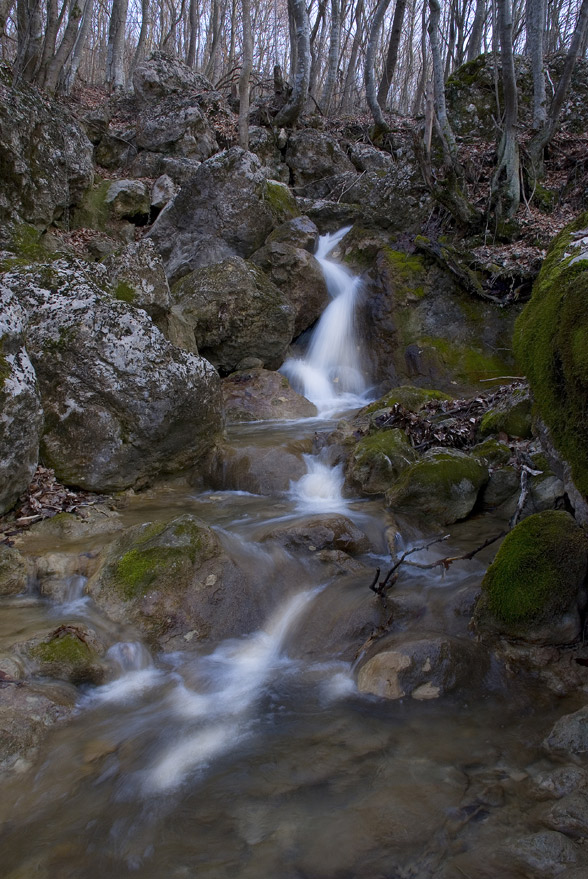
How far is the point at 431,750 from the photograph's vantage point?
3.04 m

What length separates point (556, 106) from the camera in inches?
482

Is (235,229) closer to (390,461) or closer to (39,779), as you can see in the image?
(390,461)

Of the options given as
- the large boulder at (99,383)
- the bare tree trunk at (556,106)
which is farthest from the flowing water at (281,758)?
the bare tree trunk at (556,106)

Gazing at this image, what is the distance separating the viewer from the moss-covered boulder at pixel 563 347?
285 centimetres

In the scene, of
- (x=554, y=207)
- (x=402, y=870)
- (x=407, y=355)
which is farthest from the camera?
(x=554, y=207)

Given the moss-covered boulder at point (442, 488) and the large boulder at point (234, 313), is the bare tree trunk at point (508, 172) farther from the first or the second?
the moss-covered boulder at point (442, 488)

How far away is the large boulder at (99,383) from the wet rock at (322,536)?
218 centimetres

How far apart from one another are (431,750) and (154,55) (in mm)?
22162

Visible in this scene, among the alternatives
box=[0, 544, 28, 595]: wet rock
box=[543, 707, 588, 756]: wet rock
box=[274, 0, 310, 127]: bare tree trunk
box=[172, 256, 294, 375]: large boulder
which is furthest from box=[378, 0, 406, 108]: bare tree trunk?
box=[543, 707, 588, 756]: wet rock

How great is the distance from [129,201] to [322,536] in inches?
500

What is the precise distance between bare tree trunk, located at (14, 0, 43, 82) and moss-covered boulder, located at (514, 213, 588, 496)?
15.3 metres

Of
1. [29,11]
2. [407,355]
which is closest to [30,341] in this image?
[407,355]

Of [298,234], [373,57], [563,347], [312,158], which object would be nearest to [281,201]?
[298,234]

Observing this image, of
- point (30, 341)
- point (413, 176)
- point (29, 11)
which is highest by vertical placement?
point (29, 11)
